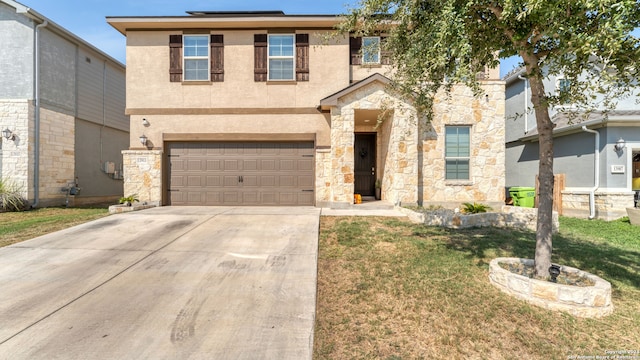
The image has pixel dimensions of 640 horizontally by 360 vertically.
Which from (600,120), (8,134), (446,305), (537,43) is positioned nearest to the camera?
(446,305)

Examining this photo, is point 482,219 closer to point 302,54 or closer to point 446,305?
point 446,305

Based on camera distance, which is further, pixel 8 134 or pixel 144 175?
pixel 8 134

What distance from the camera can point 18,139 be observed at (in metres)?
10.8

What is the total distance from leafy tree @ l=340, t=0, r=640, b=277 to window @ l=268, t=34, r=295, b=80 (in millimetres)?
5685

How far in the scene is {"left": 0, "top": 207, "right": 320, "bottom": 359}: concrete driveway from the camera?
2.79 m

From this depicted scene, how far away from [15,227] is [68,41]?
9472 millimetres

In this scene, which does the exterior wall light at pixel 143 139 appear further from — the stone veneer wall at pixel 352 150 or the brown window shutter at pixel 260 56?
the stone veneer wall at pixel 352 150

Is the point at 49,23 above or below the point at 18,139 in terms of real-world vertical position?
above

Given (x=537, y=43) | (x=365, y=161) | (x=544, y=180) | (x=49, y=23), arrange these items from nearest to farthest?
(x=544, y=180) < (x=537, y=43) < (x=49, y=23) < (x=365, y=161)

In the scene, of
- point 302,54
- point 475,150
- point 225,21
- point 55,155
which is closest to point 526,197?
point 475,150

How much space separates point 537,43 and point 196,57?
33.5 ft

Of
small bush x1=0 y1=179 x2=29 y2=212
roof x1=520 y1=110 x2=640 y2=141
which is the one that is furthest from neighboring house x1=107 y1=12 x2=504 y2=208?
small bush x1=0 y1=179 x2=29 y2=212

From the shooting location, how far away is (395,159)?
9195 mm

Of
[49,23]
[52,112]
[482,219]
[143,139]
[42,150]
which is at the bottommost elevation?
[482,219]
